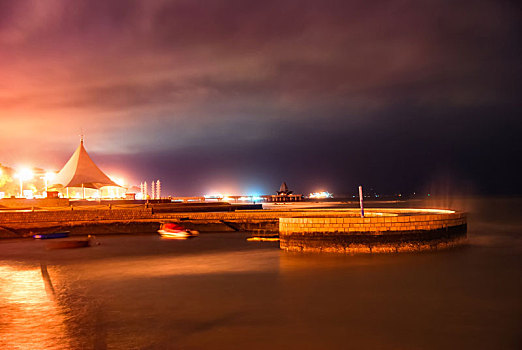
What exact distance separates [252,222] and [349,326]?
26.3m

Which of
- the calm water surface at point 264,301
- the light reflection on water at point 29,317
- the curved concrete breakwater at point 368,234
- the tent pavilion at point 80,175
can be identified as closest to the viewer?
the light reflection on water at point 29,317

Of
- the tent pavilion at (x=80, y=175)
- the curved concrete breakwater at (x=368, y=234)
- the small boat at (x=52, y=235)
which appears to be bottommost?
the small boat at (x=52, y=235)

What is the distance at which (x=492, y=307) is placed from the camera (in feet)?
44.2

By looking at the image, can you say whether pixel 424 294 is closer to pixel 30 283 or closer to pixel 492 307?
pixel 492 307

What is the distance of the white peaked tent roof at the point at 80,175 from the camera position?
5844cm

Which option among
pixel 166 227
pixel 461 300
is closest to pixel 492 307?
pixel 461 300

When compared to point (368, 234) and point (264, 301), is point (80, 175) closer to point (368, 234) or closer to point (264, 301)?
point (368, 234)

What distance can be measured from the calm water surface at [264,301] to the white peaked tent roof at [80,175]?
34713 millimetres

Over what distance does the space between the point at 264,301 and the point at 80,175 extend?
2005 inches

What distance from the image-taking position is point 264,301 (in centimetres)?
1455

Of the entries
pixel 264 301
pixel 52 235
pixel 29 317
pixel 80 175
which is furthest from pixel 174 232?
pixel 80 175

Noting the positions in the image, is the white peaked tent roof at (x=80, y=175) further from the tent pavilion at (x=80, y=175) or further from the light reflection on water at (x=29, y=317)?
the light reflection on water at (x=29, y=317)

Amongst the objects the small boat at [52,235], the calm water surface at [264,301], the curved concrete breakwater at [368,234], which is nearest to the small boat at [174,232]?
the small boat at [52,235]

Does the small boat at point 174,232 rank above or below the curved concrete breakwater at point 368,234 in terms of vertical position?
below
